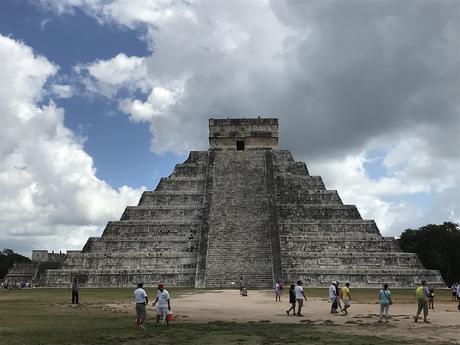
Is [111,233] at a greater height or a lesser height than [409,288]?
greater

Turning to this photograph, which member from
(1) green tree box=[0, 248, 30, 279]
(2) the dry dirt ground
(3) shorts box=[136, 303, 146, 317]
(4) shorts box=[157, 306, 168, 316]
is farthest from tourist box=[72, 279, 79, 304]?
(1) green tree box=[0, 248, 30, 279]

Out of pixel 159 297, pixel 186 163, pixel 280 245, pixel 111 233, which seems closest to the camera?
pixel 159 297

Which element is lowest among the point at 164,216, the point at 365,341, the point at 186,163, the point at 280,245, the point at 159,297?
the point at 365,341

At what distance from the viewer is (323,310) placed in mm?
14828

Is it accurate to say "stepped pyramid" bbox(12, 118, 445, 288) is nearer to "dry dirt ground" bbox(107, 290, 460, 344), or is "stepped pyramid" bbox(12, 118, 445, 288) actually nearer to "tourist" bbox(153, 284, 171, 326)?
→ "dry dirt ground" bbox(107, 290, 460, 344)

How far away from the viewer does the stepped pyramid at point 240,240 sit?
25.0 metres

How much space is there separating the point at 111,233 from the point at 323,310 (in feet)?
54.2

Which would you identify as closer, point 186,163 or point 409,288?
point 409,288

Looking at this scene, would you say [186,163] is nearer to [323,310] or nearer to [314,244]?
[314,244]

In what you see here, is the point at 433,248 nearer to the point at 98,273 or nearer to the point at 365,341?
the point at 98,273

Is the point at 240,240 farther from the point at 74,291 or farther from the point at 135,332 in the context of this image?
the point at 135,332

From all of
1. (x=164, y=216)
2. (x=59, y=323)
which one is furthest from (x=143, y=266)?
(x=59, y=323)

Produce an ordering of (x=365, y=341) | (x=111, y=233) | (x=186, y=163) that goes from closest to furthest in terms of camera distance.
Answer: (x=365, y=341), (x=111, y=233), (x=186, y=163)

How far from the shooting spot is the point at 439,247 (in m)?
45.7
